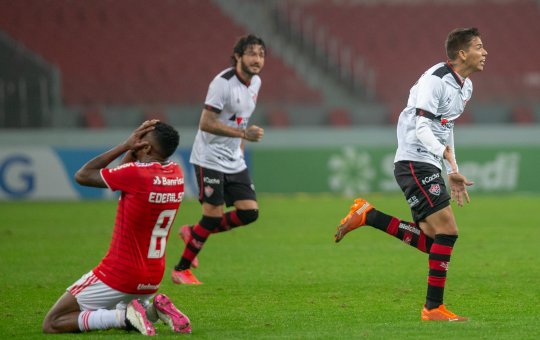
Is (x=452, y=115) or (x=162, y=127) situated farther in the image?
(x=452, y=115)

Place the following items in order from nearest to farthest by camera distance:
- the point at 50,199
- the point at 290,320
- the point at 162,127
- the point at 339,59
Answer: the point at 162,127 < the point at 290,320 < the point at 50,199 < the point at 339,59

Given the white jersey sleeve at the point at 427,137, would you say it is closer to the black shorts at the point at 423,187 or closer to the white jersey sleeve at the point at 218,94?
the black shorts at the point at 423,187

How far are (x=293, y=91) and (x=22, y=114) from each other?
7364 mm

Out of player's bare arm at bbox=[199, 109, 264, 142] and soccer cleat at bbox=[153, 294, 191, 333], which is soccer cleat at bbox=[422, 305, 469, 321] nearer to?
soccer cleat at bbox=[153, 294, 191, 333]

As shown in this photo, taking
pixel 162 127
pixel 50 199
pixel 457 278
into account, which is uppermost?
pixel 162 127

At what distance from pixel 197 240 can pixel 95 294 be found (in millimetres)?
3515

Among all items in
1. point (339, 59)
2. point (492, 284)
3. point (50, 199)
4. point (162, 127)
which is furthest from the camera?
point (339, 59)

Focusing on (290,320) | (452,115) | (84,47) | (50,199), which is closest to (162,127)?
(290,320)

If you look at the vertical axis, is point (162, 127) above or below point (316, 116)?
above

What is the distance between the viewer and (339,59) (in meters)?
29.7

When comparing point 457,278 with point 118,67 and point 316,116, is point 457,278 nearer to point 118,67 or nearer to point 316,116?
point 316,116

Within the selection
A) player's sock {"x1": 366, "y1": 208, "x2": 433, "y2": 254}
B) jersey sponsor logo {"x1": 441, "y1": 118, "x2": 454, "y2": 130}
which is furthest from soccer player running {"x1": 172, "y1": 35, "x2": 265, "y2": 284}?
jersey sponsor logo {"x1": 441, "y1": 118, "x2": 454, "y2": 130}

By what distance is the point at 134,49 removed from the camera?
27.7 m

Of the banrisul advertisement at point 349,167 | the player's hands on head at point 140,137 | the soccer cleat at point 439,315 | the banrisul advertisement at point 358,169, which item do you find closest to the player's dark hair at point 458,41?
the soccer cleat at point 439,315
